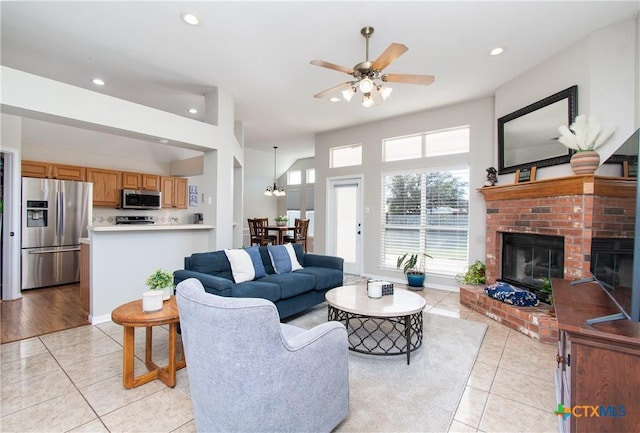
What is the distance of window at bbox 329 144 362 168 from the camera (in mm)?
5785

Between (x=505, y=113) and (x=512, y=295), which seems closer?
(x=512, y=295)

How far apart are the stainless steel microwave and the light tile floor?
3.59 m

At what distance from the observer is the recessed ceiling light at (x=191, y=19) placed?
2.50 metres

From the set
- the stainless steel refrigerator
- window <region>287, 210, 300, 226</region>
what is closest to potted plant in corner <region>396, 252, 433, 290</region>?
window <region>287, 210, 300, 226</region>

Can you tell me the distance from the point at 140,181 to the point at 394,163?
5.25 meters

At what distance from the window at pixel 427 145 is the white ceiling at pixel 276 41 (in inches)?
22.8

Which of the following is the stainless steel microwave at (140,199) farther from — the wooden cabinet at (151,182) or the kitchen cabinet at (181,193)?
the kitchen cabinet at (181,193)

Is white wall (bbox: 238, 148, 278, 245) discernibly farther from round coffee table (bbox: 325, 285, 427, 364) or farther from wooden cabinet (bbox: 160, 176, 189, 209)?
round coffee table (bbox: 325, 285, 427, 364)

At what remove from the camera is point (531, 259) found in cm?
350

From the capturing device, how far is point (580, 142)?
107 inches

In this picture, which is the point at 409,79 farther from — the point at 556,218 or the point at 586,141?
the point at 556,218

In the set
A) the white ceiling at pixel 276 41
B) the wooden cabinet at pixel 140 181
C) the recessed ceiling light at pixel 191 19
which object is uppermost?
the white ceiling at pixel 276 41

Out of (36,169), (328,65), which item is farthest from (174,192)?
(328,65)

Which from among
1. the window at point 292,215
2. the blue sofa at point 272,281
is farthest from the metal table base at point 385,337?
the window at point 292,215
